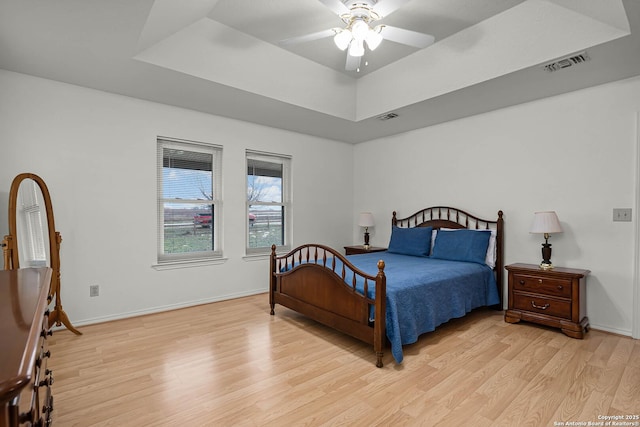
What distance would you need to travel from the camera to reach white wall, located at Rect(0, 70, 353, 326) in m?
3.07

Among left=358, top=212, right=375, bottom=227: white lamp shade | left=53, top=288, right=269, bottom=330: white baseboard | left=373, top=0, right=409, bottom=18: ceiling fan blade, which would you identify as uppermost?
left=373, top=0, right=409, bottom=18: ceiling fan blade

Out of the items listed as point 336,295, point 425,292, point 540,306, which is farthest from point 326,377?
point 540,306

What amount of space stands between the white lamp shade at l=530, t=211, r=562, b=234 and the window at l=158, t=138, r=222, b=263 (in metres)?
3.56

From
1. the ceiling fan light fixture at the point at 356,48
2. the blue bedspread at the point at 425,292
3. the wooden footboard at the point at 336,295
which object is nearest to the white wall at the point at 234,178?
the blue bedspread at the point at 425,292

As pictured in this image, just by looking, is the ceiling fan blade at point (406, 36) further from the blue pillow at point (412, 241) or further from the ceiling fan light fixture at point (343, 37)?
the blue pillow at point (412, 241)

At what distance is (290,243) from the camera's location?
4961 millimetres

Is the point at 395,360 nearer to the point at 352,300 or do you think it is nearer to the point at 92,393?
the point at 352,300

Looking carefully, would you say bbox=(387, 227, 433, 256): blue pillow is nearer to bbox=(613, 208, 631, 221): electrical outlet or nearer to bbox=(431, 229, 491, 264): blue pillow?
bbox=(431, 229, 491, 264): blue pillow

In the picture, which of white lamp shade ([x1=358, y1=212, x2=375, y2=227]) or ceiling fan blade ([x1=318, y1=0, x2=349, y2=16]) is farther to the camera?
white lamp shade ([x1=358, y1=212, x2=375, y2=227])

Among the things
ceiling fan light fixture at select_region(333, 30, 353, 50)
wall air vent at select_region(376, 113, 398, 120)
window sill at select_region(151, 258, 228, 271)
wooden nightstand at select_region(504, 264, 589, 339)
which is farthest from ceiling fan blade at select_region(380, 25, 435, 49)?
window sill at select_region(151, 258, 228, 271)

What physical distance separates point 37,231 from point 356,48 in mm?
3219

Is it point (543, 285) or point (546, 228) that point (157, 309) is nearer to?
point (543, 285)

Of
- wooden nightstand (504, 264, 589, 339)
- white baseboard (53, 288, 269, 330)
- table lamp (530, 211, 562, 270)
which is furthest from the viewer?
white baseboard (53, 288, 269, 330)

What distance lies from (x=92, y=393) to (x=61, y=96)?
2.71 m
